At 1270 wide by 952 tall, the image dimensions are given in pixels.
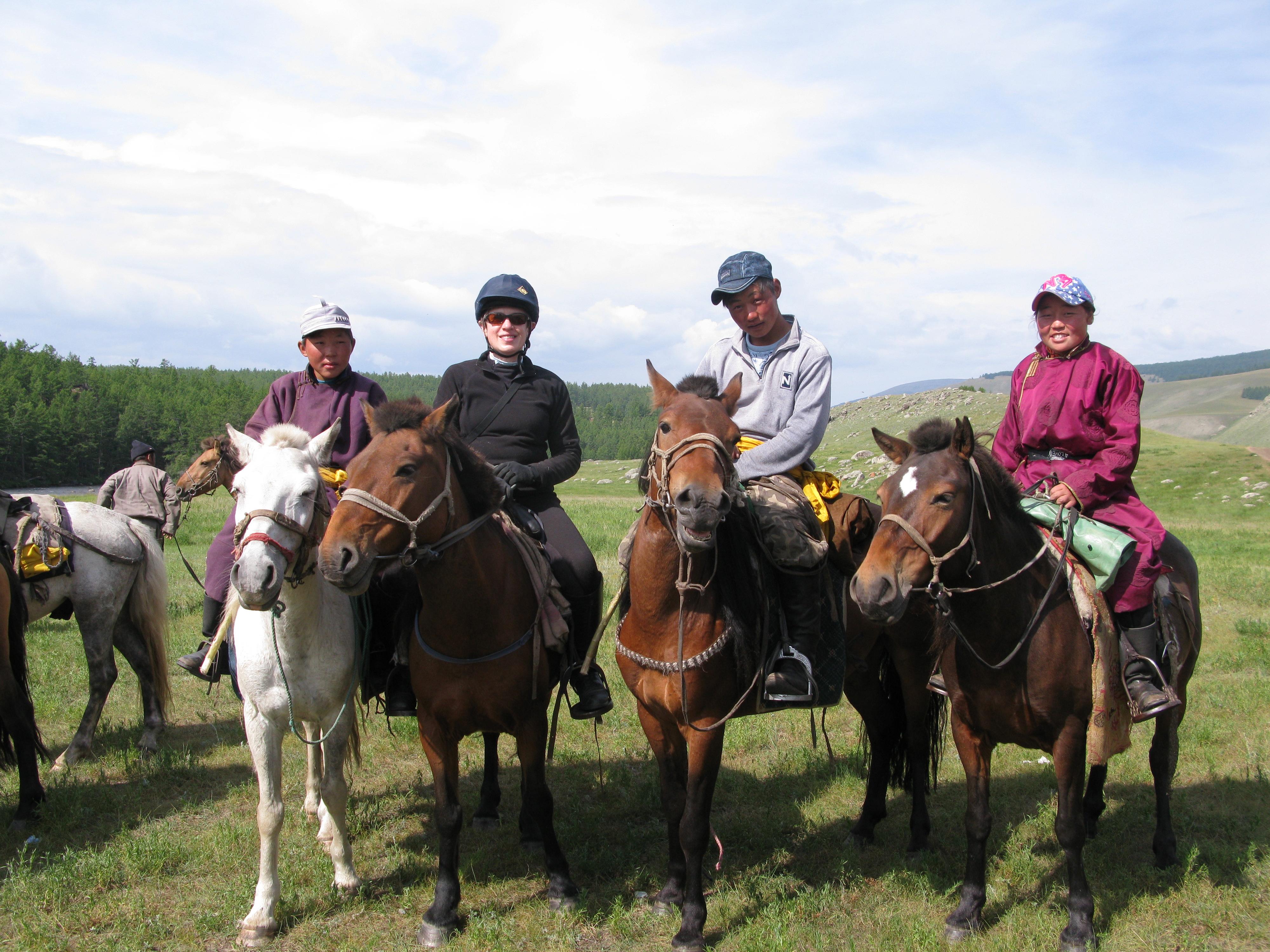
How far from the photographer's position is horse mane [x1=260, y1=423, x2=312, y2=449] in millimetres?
4266

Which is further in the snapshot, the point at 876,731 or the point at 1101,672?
the point at 876,731

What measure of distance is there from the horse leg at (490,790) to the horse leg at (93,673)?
3883 millimetres

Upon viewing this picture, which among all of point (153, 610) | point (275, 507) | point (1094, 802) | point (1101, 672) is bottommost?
point (1094, 802)

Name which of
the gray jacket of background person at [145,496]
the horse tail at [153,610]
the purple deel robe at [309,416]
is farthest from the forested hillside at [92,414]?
the purple deel robe at [309,416]

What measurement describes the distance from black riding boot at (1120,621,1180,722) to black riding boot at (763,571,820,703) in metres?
1.76

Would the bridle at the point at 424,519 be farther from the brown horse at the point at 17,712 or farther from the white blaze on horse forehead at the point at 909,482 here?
the brown horse at the point at 17,712

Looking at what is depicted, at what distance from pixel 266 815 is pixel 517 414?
2767 millimetres

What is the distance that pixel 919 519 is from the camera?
3934mm

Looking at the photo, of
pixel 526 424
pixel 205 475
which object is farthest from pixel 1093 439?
pixel 205 475

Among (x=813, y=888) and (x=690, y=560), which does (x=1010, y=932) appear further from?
(x=690, y=560)

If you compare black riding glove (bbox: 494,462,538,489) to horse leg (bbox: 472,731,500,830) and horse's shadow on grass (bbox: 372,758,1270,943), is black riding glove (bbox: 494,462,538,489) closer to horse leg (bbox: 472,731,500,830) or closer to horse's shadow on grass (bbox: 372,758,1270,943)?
horse leg (bbox: 472,731,500,830)

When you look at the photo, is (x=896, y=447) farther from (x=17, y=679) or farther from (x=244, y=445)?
(x=17, y=679)

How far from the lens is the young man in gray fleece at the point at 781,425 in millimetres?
4547

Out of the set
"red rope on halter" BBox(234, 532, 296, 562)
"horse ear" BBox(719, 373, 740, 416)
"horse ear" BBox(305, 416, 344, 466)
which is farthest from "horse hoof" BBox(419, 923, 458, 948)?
"horse ear" BBox(719, 373, 740, 416)
